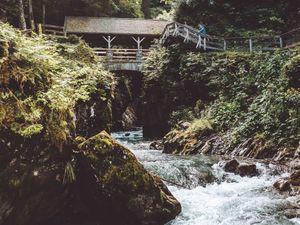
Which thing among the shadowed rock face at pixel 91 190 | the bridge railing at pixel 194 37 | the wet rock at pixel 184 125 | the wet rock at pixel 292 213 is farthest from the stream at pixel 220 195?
the bridge railing at pixel 194 37

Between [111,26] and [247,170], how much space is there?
26.1 meters

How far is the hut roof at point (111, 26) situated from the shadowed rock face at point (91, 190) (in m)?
26.8

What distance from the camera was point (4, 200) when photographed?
17.7 ft

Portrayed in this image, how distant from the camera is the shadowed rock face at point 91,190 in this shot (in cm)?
587

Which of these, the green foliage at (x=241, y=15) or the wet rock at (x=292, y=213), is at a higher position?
the green foliage at (x=241, y=15)

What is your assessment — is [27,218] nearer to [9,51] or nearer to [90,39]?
[9,51]

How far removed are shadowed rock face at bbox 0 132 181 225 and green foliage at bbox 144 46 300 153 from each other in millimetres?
7126

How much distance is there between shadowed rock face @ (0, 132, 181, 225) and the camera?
5867 mm

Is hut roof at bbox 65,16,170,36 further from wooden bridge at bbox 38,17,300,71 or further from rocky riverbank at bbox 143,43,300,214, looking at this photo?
rocky riverbank at bbox 143,43,300,214

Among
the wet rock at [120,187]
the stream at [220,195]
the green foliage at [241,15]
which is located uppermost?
the green foliage at [241,15]

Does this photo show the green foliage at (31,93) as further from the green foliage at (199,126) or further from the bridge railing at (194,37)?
the bridge railing at (194,37)

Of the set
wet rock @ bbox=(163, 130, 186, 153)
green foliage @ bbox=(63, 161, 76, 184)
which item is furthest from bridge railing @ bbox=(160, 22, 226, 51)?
green foliage @ bbox=(63, 161, 76, 184)

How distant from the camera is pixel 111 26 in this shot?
110 ft

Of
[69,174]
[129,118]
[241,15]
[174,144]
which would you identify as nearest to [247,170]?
[69,174]
